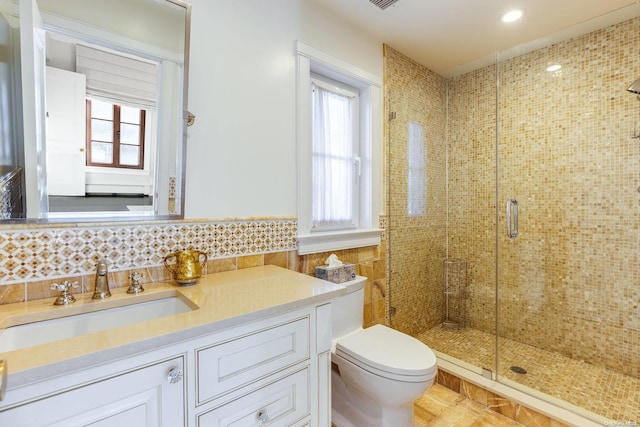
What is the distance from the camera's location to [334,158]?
2.02m

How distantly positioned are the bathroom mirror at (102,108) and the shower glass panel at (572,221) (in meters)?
2.34

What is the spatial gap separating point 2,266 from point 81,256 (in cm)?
19

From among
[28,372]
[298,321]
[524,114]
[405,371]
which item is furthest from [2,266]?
[524,114]

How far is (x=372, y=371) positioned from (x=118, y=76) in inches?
63.9

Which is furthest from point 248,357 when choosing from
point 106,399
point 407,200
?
point 407,200

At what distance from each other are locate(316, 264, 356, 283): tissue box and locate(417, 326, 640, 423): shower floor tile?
3.73 feet

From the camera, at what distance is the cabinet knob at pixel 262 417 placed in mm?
917

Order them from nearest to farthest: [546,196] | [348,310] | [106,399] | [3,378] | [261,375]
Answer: [3,378]
[106,399]
[261,375]
[348,310]
[546,196]

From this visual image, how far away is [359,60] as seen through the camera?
2057mm

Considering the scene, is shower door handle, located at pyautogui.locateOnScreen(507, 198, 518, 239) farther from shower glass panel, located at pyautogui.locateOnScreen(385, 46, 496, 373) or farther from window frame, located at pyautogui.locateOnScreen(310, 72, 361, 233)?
window frame, located at pyautogui.locateOnScreen(310, 72, 361, 233)

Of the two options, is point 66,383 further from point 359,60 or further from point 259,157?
point 359,60

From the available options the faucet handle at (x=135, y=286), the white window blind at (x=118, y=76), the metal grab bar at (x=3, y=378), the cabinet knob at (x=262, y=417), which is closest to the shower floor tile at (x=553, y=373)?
the cabinet knob at (x=262, y=417)

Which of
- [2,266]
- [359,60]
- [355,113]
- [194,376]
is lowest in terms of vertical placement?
[194,376]

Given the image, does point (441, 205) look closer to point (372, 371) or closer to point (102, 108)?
point (372, 371)
